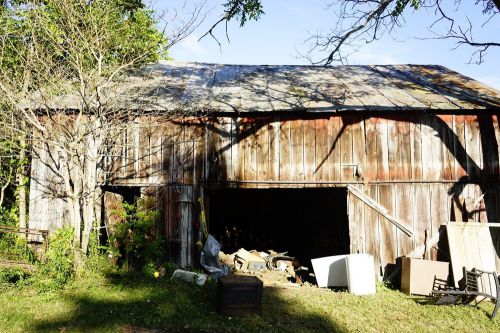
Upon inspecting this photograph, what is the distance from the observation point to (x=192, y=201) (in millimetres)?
10508

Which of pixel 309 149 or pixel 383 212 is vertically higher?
pixel 309 149

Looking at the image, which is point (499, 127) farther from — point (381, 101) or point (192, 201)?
point (192, 201)

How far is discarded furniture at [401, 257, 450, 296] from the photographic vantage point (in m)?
9.62

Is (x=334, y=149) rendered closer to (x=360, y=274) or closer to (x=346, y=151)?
(x=346, y=151)

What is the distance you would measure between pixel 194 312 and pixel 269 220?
927cm

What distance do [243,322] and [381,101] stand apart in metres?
7.09

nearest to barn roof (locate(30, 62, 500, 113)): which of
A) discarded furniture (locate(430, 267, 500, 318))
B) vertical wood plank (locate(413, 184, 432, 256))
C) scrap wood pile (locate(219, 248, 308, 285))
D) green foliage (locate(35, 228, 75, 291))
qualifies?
vertical wood plank (locate(413, 184, 432, 256))

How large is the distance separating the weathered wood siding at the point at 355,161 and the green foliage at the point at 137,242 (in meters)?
1.19

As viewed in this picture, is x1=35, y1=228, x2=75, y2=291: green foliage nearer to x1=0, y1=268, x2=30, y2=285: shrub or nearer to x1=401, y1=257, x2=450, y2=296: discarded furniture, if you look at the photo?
x1=0, y1=268, x2=30, y2=285: shrub

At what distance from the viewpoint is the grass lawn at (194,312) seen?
679cm

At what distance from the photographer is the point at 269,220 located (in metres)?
16.5

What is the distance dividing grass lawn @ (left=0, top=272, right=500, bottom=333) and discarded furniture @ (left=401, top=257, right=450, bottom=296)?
0.49 metres

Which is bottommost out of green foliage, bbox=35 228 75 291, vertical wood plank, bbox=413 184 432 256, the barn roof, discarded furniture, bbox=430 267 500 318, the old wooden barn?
discarded furniture, bbox=430 267 500 318

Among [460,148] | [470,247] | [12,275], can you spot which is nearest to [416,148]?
[460,148]
